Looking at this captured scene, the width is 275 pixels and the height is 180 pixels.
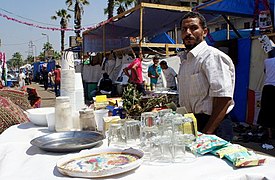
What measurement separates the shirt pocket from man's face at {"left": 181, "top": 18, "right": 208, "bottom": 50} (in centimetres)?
24

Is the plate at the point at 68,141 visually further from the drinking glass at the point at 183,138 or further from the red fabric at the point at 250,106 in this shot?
the red fabric at the point at 250,106

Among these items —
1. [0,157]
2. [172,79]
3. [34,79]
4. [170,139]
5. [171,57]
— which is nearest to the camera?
[170,139]

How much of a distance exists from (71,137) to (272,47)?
482cm

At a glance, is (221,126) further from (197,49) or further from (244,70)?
(244,70)

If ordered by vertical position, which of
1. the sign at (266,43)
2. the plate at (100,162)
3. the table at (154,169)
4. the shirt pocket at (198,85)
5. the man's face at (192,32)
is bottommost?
the table at (154,169)

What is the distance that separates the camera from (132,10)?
8.84 meters

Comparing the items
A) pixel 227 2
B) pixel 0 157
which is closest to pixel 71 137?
pixel 0 157

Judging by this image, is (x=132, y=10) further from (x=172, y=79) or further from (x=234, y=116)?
(x=234, y=116)

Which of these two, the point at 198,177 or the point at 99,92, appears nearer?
the point at 198,177

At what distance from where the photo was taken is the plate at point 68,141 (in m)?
1.52

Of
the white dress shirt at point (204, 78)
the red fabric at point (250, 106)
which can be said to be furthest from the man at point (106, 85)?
the white dress shirt at point (204, 78)

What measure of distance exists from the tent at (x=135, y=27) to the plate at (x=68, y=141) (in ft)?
23.1

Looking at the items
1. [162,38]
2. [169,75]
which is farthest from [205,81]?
[162,38]

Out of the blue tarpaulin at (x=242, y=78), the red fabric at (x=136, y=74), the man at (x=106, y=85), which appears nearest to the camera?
the blue tarpaulin at (x=242, y=78)
